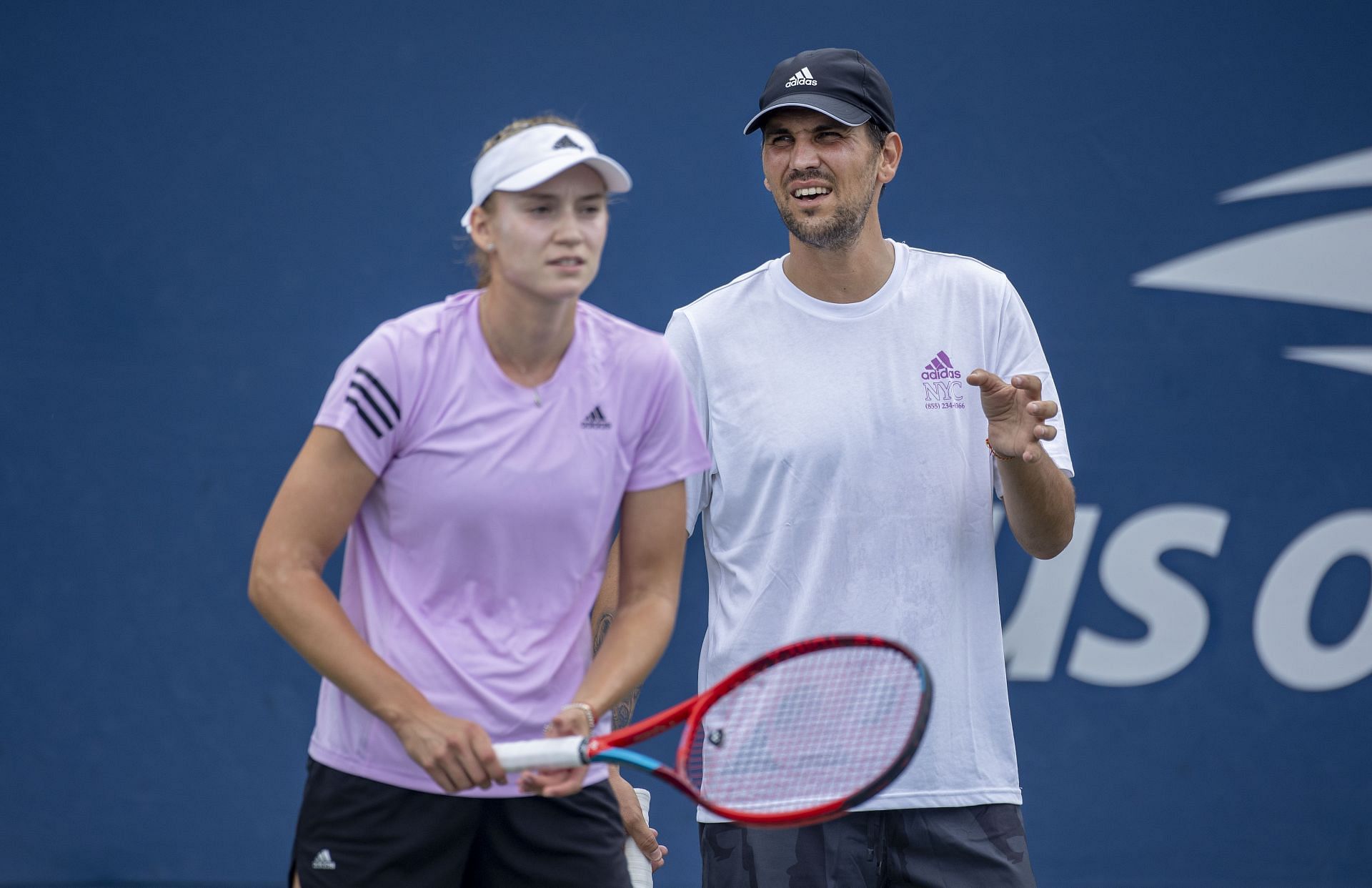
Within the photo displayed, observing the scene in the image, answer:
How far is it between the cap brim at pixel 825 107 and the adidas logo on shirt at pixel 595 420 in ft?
2.68

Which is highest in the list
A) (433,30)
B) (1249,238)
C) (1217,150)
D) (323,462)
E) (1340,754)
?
(433,30)

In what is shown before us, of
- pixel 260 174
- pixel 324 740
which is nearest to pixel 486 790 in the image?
pixel 324 740

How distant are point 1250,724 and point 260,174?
2990 millimetres

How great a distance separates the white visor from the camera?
189 cm

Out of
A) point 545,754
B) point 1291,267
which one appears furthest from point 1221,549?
point 545,754

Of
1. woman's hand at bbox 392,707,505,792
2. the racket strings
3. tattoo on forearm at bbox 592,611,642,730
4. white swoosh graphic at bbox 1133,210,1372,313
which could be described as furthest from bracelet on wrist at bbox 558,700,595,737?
white swoosh graphic at bbox 1133,210,1372,313

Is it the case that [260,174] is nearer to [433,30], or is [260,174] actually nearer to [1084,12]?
[433,30]

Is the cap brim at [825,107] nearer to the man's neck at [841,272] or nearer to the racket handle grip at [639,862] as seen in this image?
the man's neck at [841,272]

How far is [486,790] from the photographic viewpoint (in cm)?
191

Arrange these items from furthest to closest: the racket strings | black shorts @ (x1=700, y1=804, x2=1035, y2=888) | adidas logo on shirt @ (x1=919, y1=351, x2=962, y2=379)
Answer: adidas logo on shirt @ (x1=919, y1=351, x2=962, y2=379) → black shorts @ (x1=700, y1=804, x2=1035, y2=888) → the racket strings

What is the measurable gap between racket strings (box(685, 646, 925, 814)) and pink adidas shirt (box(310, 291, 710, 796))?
330 millimetres

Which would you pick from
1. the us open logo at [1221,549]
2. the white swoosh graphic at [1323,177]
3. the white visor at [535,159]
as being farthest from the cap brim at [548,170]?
the white swoosh graphic at [1323,177]

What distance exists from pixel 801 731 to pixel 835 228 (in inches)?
34.8

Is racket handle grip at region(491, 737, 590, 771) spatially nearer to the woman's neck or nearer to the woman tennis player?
the woman tennis player
